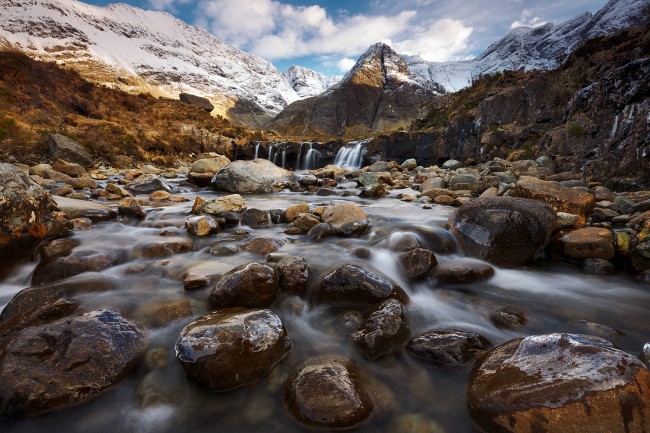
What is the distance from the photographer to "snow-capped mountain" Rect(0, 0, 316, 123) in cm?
9131

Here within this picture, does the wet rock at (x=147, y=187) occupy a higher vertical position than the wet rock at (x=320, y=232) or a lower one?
lower

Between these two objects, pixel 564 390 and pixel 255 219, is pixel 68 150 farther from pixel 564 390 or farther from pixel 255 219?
pixel 564 390

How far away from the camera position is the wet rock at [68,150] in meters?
12.9

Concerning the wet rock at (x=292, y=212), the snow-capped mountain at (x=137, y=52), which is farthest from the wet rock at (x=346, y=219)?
the snow-capped mountain at (x=137, y=52)

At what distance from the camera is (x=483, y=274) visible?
3.89 m

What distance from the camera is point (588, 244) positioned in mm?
4219

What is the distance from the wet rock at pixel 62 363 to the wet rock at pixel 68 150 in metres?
14.1

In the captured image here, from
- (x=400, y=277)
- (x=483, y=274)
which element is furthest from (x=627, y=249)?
(x=400, y=277)

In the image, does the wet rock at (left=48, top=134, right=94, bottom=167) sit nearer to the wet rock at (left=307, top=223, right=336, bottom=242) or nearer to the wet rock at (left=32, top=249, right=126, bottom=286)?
the wet rock at (left=32, top=249, right=126, bottom=286)

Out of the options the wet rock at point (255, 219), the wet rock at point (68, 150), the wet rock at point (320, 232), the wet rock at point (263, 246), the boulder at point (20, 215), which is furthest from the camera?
the wet rock at point (68, 150)

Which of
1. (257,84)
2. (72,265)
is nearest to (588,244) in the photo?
(72,265)

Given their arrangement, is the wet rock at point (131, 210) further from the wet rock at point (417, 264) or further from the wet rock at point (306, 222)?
the wet rock at point (417, 264)

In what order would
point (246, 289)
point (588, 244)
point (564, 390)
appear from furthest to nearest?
point (588, 244), point (246, 289), point (564, 390)

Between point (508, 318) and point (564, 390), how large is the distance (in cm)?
142
